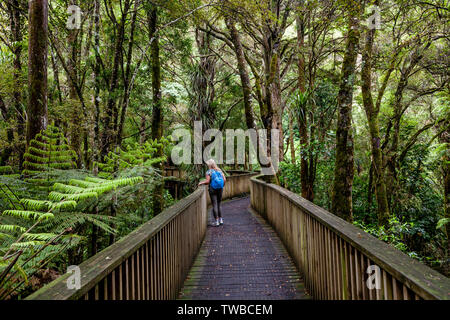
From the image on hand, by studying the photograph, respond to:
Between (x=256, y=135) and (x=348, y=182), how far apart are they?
15.8 feet

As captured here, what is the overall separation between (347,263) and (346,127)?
4.01m

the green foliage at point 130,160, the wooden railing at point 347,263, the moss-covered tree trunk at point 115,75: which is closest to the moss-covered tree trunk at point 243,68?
the moss-covered tree trunk at point 115,75

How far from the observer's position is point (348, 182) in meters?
5.99

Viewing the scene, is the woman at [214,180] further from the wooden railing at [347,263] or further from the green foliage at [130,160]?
the green foliage at [130,160]

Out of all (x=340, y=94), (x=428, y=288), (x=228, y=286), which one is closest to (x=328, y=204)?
(x=340, y=94)

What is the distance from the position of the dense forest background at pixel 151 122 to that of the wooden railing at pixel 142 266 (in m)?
0.31

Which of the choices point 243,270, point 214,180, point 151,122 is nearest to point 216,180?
point 214,180

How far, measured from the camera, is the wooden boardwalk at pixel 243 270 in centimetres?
394

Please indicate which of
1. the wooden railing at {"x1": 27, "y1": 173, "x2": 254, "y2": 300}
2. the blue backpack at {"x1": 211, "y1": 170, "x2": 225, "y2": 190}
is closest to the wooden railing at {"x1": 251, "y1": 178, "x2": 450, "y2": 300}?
the wooden railing at {"x1": 27, "y1": 173, "x2": 254, "y2": 300}
